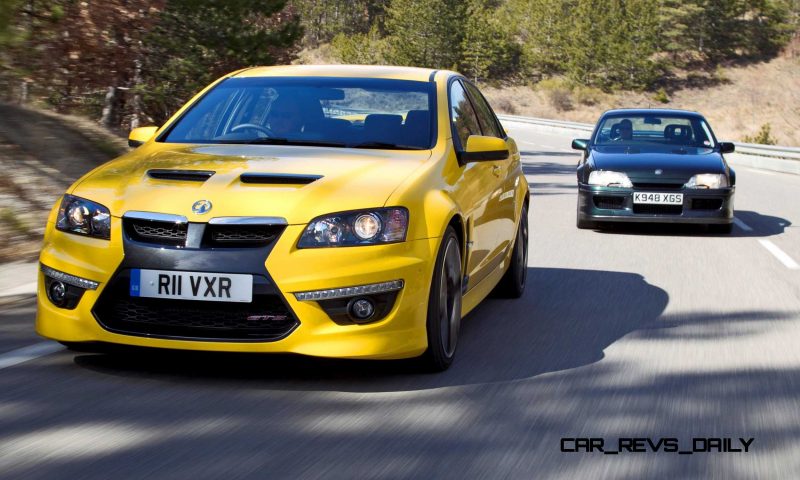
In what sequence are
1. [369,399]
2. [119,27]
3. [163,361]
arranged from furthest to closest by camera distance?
[119,27] → [163,361] → [369,399]

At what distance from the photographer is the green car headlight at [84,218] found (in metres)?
5.23

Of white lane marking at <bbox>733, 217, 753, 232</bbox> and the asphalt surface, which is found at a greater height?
the asphalt surface

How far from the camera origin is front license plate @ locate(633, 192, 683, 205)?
12.6 m

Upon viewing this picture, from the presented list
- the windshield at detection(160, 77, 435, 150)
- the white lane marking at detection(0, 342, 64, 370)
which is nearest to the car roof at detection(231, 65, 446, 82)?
the windshield at detection(160, 77, 435, 150)

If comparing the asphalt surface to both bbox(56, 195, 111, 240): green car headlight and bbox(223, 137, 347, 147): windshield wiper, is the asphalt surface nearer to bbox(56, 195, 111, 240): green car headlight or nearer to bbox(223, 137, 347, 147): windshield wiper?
bbox(56, 195, 111, 240): green car headlight

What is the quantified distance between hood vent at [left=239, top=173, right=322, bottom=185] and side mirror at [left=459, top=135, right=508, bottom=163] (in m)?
1.12

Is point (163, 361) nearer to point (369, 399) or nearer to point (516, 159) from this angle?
point (369, 399)

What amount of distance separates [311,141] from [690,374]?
228 centimetres

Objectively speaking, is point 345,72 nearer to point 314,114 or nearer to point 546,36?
point 314,114

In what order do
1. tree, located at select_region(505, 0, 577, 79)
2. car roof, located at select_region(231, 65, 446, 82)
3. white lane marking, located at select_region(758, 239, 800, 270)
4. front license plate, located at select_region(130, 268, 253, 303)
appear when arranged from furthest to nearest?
tree, located at select_region(505, 0, 577, 79), white lane marking, located at select_region(758, 239, 800, 270), car roof, located at select_region(231, 65, 446, 82), front license plate, located at select_region(130, 268, 253, 303)

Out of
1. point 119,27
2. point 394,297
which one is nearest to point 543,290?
point 394,297

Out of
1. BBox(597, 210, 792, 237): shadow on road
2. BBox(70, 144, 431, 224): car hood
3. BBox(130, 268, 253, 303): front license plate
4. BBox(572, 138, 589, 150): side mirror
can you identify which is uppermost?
BBox(70, 144, 431, 224): car hood

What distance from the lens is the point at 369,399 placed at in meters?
5.06

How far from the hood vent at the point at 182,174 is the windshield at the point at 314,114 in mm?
859
